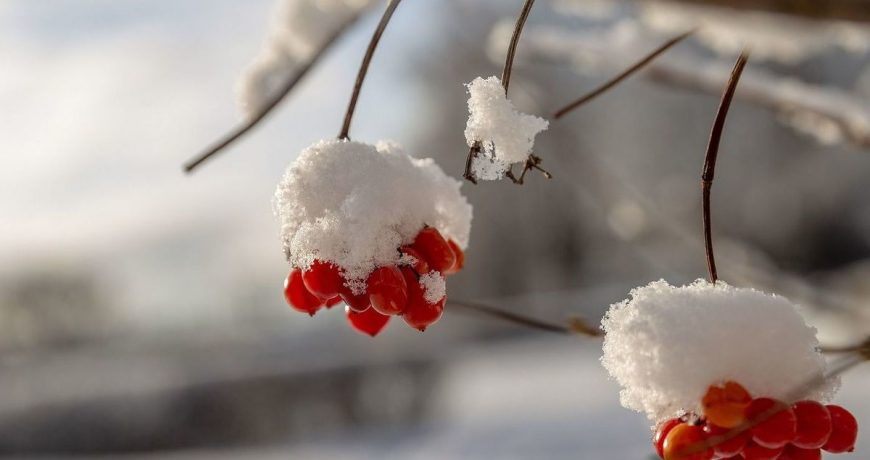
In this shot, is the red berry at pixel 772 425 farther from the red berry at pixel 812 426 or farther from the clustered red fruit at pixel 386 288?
the clustered red fruit at pixel 386 288

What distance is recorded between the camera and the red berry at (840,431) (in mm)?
559

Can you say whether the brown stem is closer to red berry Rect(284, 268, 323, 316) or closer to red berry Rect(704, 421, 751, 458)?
red berry Rect(704, 421, 751, 458)

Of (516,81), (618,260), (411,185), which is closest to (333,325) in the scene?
(618,260)

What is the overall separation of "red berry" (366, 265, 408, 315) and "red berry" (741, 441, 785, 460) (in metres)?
0.29

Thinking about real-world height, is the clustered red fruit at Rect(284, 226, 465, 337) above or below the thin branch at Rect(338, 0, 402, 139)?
below

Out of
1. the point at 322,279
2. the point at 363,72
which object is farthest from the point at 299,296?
the point at 363,72

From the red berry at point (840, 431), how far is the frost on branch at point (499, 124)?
30 centimetres

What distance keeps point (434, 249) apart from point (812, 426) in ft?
1.09

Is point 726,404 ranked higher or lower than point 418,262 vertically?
lower

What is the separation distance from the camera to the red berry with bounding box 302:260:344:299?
666mm

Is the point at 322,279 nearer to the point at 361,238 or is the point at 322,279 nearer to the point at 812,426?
the point at 361,238

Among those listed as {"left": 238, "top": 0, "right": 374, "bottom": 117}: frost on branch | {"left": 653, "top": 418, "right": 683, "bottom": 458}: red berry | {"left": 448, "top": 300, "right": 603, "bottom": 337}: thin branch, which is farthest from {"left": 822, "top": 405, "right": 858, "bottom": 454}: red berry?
{"left": 238, "top": 0, "right": 374, "bottom": 117}: frost on branch

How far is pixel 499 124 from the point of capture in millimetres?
583

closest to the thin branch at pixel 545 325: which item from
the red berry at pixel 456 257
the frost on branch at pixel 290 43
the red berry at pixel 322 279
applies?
the red berry at pixel 456 257
